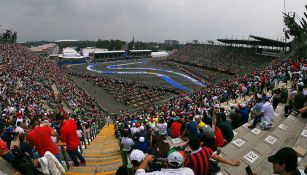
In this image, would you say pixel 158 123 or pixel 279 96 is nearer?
pixel 158 123

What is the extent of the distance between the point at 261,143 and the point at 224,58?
205 ft

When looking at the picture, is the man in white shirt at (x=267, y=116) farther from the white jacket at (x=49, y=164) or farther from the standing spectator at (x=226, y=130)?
the white jacket at (x=49, y=164)

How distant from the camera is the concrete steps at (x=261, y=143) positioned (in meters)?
6.16

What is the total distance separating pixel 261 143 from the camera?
24.8 ft

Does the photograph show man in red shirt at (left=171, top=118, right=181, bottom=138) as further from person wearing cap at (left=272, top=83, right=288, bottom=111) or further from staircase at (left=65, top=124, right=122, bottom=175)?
person wearing cap at (left=272, top=83, right=288, bottom=111)

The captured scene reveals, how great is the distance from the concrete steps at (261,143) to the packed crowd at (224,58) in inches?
1671

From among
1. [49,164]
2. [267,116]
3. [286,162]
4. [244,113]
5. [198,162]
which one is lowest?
[49,164]

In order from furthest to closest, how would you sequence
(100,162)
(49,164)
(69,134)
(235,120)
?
(235,120) → (100,162) → (69,134) → (49,164)

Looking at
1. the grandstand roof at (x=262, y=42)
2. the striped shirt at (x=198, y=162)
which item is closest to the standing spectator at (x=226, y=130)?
the striped shirt at (x=198, y=162)

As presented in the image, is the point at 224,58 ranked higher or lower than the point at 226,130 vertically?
higher

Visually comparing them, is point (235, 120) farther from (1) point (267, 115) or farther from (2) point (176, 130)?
(2) point (176, 130)

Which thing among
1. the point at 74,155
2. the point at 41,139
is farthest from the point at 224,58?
the point at 41,139

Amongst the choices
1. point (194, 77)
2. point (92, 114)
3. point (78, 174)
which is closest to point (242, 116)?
point (78, 174)

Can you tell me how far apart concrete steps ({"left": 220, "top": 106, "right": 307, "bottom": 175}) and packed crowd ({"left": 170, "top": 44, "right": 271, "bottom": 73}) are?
42449 mm
